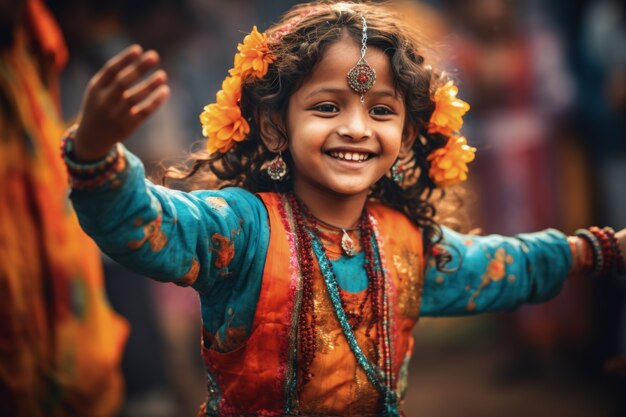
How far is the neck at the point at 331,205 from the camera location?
2.16 m

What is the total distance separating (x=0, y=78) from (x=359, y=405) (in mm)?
2333

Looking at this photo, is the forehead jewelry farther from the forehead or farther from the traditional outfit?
the traditional outfit

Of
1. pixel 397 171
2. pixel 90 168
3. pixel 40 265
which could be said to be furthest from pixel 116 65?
pixel 40 265

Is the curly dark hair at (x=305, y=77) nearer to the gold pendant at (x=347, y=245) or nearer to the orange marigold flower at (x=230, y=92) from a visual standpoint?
the orange marigold flower at (x=230, y=92)

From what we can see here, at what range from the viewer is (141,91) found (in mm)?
1502

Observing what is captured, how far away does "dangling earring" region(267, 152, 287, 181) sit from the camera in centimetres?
213

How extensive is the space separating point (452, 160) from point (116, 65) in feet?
4.15

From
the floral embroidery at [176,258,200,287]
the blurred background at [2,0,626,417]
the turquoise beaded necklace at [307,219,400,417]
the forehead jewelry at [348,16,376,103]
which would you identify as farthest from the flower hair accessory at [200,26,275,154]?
the blurred background at [2,0,626,417]

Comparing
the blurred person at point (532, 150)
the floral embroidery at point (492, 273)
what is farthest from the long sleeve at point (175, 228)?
the blurred person at point (532, 150)

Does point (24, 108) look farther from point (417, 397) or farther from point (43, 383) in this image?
point (417, 397)

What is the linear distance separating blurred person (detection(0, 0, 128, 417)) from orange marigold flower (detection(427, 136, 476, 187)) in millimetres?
1931

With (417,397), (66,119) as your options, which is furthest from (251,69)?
(417,397)

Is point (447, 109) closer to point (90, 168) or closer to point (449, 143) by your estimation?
point (449, 143)

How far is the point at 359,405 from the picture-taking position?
6.79ft
